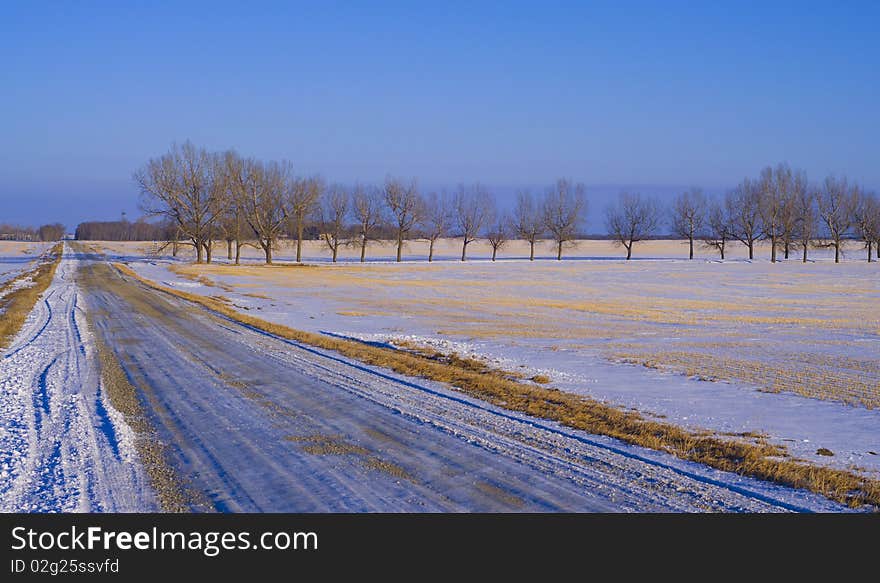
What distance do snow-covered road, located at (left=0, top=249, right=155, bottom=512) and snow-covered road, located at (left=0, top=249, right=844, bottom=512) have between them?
0.08 feet

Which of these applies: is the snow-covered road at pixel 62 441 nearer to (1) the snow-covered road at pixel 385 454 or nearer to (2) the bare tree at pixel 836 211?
(1) the snow-covered road at pixel 385 454

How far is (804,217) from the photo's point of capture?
309ft

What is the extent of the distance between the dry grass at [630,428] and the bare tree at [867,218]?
321 feet

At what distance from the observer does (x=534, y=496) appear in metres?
5.94

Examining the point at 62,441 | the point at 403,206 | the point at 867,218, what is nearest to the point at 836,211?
the point at 867,218

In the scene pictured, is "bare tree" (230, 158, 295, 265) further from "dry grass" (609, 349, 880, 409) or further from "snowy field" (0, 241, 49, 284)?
"dry grass" (609, 349, 880, 409)

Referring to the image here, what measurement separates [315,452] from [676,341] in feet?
45.4

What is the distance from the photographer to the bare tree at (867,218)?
9312 centimetres

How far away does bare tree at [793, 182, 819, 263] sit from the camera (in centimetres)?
9388

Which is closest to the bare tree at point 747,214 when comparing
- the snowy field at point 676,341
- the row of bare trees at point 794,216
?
the row of bare trees at point 794,216

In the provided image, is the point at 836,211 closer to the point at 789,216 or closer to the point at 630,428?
Answer: the point at 789,216

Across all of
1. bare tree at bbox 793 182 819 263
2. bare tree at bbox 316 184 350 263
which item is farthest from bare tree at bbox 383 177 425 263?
bare tree at bbox 793 182 819 263

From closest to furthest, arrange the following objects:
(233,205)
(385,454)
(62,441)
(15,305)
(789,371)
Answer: (385,454) < (62,441) < (789,371) < (15,305) < (233,205)
